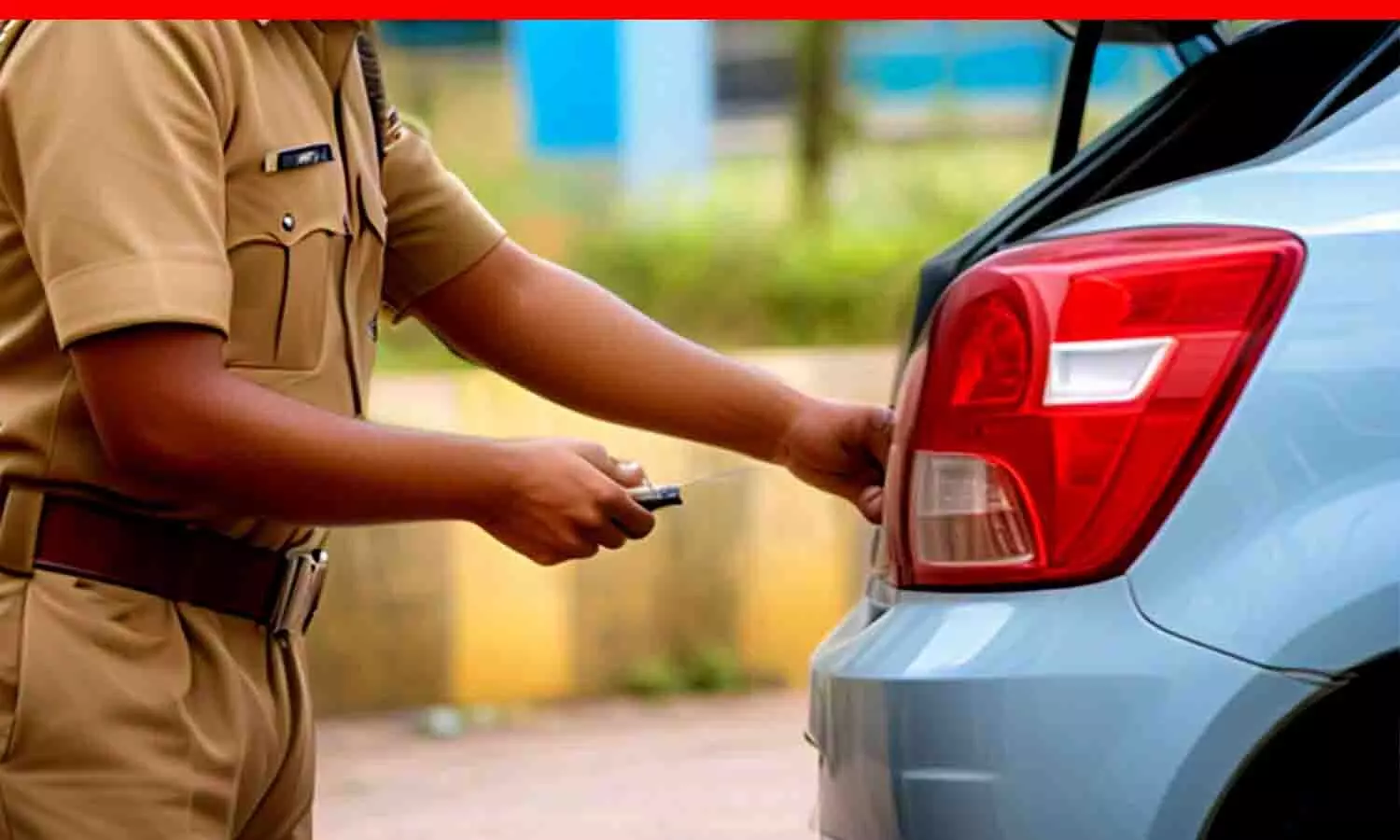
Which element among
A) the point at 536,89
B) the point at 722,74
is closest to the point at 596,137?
the point at 536,89

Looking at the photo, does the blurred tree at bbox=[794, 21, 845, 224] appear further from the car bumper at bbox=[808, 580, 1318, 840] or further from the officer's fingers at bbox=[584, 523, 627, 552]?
the car bumper at bbox=[808, 580, 1318, 840]

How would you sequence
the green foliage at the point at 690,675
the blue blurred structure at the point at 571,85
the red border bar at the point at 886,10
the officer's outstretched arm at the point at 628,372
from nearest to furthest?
the red border bar at the point at 886,10 → the officer's outstretched arm at the point at 628,372 → the green foliage at the point at 690,675 → the blue blurred structure at the point at 571,85

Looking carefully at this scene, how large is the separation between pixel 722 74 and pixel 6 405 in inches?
321

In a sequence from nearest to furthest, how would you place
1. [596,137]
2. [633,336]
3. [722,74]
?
[633,336] < [596,137] < [722,74]

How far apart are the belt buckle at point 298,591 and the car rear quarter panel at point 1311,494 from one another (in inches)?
34.8

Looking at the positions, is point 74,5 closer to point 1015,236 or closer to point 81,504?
point 81,504

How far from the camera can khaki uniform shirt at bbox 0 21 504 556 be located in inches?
73.9

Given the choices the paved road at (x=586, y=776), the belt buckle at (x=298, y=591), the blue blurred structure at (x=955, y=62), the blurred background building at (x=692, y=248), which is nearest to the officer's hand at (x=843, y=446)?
the belt buckle at (x=298, y=591)

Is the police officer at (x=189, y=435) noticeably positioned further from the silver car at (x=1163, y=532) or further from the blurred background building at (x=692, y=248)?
the blurred background building at (x=692, y=248)

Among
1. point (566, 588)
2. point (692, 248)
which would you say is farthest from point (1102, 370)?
point (692, 248)

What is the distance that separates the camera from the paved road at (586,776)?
16.8ft

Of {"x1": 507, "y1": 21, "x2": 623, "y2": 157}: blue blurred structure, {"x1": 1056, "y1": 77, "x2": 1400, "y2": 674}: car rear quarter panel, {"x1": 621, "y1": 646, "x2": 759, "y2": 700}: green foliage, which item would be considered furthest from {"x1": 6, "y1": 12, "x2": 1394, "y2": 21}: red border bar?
{"x1": 507, "y1": 21, "x2": 623, "y2": 157}: blue blurred structure

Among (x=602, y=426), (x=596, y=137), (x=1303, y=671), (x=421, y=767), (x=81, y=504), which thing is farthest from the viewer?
(x=596, y=137)

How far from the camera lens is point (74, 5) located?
1.93 m
